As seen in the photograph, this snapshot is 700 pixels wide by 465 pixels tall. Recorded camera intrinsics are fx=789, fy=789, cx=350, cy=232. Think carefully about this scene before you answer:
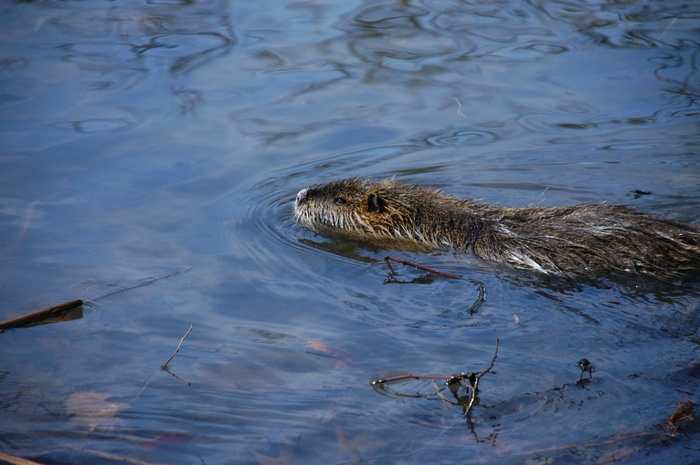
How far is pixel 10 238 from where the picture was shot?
4926 millimetres

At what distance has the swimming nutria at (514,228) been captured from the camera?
4.35 meters

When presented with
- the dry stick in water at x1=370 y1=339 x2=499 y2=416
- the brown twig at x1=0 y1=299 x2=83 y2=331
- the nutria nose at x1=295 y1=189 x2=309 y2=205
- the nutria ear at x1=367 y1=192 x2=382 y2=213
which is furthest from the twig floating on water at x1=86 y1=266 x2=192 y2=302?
the dry stick in water at x1=370 y1=339 x2=499 y2=416

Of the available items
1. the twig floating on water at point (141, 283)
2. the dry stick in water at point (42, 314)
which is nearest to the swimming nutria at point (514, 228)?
the twig floating on water at point (141, 283)

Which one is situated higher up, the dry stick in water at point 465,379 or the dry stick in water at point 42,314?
the dry stick in water at point 465,379

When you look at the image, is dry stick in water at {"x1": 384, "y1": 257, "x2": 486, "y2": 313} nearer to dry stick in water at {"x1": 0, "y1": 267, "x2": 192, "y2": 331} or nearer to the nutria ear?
the nutria ear

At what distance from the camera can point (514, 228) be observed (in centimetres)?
474

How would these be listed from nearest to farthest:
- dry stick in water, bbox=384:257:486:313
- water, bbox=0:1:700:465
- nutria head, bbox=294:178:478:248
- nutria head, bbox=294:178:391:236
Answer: water, bbox=0:1:700:465, dry stick in water, bbox=384:257:486:313, nutria head, bbox=294:178:478:248, nutria head, bbox=294:178:391:236

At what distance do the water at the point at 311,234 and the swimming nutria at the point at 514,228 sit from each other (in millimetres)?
148

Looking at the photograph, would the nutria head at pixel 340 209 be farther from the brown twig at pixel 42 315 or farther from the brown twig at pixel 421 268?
the brown twig at pixel 42 315

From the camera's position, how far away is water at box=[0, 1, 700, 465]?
3.28 metres

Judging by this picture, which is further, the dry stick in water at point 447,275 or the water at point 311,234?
the dry stick in water at point 447,275

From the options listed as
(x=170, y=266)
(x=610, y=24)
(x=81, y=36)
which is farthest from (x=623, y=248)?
(x=81, y=36)

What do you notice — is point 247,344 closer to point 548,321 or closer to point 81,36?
point 548,321

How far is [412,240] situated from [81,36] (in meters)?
4.99
